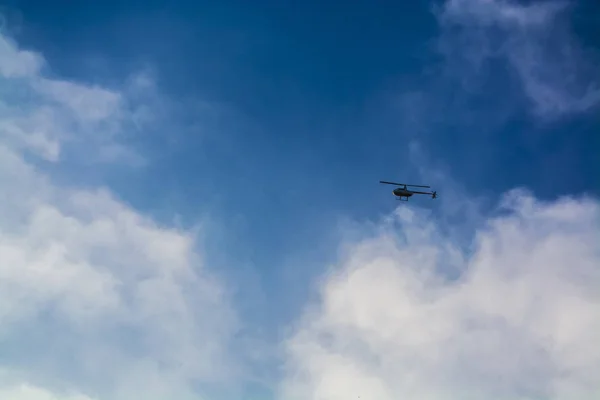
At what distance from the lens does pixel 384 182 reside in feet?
594

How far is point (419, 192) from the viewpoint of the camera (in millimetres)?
185250

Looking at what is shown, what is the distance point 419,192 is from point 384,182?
55.1 feet
